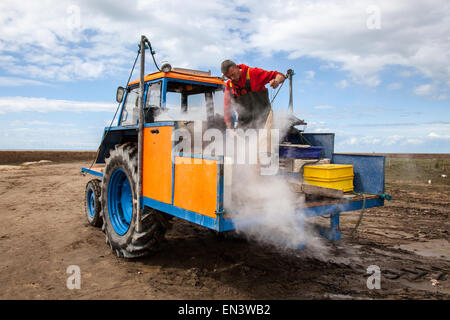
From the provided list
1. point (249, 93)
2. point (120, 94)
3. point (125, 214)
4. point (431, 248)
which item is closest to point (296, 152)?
point (249, 93)

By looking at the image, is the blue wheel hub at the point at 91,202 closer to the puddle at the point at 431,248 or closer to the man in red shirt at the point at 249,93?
the man in red shirt at the point at 249,93

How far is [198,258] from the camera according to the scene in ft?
14.8

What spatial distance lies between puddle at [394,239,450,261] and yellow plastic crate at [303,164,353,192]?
5.84 ft

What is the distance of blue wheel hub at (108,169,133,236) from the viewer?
478cm

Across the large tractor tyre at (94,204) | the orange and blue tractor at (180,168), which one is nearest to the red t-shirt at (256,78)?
the orange and blue tractor at (180,168)

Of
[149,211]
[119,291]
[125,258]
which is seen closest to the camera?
[119,291]

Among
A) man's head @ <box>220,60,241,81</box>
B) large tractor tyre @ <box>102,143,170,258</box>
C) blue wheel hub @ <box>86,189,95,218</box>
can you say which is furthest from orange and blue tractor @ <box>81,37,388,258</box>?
blue wheel hub @ <box>86,189,95,218</box>

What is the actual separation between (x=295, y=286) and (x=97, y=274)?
2334 millimetres

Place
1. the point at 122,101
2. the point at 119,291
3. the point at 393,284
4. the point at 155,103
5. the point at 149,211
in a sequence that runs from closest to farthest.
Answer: the point at 119,291, the point at 393,284, the point at 149,211, the point at 155,103, the point at 122,101

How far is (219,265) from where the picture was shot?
4.21 m

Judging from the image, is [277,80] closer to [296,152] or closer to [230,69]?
[230,69]

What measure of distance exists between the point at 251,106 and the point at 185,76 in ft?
4.05
